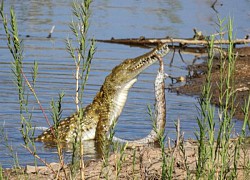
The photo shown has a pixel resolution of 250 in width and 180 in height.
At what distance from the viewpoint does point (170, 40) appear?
1609cm

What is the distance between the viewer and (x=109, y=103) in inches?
427

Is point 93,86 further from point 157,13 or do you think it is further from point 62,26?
point 157,13

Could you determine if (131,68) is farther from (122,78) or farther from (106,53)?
(106,53)

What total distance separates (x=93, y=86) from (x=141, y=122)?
2378mm

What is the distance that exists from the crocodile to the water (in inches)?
10.7

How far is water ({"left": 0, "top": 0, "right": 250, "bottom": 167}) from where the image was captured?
37.1 ft

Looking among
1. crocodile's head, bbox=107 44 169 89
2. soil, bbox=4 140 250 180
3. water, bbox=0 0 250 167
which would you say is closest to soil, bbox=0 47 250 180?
soil, bbox=4 140 250 180

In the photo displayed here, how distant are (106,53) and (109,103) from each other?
6.20 meters

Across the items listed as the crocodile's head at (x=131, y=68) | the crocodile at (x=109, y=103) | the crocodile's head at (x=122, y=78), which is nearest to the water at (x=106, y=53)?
the crocodile at (x=109, y=103)

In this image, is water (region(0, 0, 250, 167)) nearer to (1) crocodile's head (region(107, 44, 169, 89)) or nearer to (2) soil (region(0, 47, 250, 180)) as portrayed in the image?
(1) crocodile's head (region(107, 44, 169, 89))

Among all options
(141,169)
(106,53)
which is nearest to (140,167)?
(141,169)

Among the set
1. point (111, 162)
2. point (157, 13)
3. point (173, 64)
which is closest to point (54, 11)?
point (157, 13)

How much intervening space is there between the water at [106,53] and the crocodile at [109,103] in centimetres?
27

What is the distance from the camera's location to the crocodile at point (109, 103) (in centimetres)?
1053
